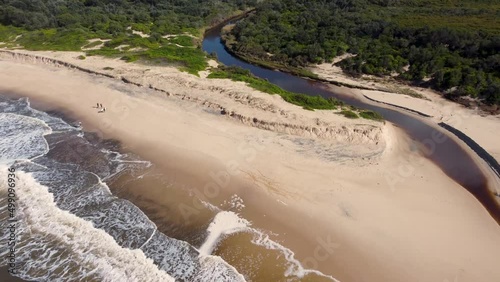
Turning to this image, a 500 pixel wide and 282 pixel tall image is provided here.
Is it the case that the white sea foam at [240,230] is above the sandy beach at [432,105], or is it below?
below

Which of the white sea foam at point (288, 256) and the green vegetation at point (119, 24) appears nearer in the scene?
the white sea foam at point (288, 256)

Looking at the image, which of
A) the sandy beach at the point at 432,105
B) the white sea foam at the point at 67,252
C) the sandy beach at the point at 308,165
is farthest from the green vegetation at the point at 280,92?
the white sea foam at the point at 67,252

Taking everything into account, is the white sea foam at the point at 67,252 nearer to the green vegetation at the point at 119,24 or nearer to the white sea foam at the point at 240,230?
the white sea foam at the point at 240,230

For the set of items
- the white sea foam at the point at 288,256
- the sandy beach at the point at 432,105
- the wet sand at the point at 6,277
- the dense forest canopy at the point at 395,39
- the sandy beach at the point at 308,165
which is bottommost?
the wet sand at the point at 6,277

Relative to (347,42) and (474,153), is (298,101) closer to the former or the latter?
(474,153)

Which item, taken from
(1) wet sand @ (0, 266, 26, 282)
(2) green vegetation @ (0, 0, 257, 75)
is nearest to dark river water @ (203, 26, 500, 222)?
(2) green vegetation @ (0, 0, 257, 75)
